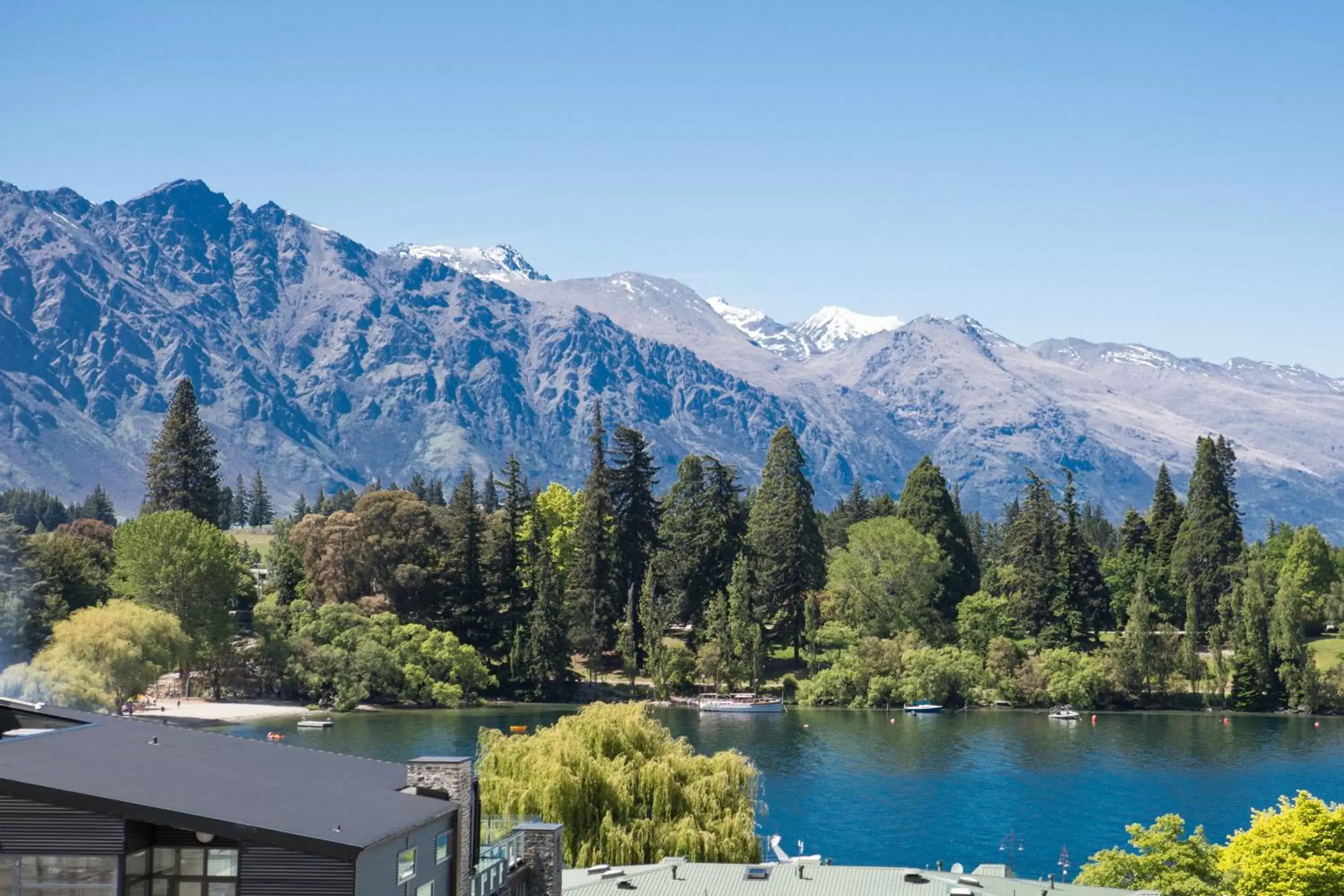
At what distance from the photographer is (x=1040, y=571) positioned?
493 ft

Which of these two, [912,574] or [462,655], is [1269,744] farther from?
[462,655]

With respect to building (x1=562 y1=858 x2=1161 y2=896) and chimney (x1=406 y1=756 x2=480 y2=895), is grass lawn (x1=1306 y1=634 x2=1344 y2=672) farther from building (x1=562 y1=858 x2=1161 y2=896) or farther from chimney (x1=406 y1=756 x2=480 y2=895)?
chimney (x1=406 y1=756 x2=480 y2=895)

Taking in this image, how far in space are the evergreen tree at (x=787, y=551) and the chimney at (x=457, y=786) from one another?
12225 cm

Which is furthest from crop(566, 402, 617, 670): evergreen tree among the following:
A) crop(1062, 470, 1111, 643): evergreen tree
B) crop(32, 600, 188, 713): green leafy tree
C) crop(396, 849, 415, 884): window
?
crop(396, 849, 415, 884): window

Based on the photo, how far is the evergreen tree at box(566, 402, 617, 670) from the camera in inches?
5802

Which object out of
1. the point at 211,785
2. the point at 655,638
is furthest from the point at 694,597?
the point at 211,785

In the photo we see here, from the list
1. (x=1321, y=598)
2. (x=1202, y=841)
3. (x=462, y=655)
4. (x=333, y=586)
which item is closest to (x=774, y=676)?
(x=462, y=655)

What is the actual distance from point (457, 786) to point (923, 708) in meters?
113

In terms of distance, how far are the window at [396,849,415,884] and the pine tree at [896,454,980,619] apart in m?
133

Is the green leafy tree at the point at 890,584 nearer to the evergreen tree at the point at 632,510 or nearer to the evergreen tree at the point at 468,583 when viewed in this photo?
the evergreen tree at the point at 632,510

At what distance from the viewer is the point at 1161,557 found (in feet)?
527

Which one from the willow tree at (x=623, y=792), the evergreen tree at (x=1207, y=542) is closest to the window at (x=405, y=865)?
the willow tree at (x=623, y=792)

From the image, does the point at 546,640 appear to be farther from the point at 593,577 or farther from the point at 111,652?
the point at 111,652

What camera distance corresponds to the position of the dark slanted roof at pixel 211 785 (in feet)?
71.1
